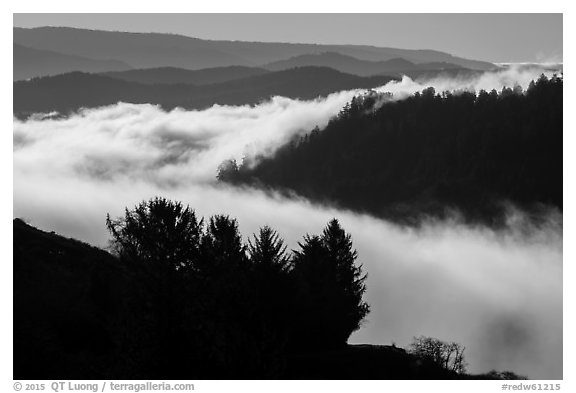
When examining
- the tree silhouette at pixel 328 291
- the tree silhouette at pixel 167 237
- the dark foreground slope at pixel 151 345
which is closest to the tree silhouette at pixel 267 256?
the tree silhouette at pixel 328 291

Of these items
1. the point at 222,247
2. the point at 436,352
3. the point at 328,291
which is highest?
the point at 328,291

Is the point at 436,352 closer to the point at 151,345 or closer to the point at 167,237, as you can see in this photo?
the point at 167,237

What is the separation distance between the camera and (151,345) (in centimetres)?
3534

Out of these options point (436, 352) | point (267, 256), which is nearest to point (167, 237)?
point (267, 256)

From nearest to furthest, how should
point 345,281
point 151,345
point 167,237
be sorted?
point 151,345, point 167,237, point 345,281

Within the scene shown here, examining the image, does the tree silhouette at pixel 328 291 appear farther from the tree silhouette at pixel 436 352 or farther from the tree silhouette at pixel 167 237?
the tree silhouette at pixel 167 237

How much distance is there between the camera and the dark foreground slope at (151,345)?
34969 mm

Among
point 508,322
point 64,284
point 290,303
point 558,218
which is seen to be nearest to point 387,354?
point 290,303

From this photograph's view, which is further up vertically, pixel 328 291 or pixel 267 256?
pixel 267 256

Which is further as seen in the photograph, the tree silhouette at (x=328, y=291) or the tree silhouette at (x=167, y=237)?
the tree silhouette at (x=328, y=291)

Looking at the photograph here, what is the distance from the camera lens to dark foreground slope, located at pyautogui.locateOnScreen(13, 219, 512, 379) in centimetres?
3497

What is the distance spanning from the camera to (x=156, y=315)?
3603 centimetres
